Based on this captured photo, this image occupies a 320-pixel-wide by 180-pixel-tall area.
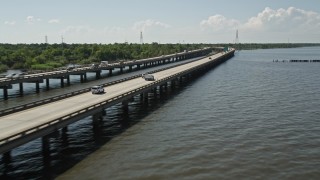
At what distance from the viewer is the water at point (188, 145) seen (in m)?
32.8

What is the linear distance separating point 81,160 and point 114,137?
28.4 feet

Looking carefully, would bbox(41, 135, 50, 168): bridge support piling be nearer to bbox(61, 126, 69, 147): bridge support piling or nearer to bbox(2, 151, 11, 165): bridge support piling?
bbox(2, 151, 11, 165): bridge support piling

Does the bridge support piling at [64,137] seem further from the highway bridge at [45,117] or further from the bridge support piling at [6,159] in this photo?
the bridge support piling at [6,159]

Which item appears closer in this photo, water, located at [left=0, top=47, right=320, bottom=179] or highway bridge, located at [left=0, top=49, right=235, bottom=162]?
highway bridge, located at [left=0, top=49, right=235, bottom=162]

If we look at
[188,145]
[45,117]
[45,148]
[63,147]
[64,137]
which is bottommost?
[188,145]

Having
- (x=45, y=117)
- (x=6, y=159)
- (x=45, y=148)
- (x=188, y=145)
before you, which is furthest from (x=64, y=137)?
(x=188, y=145)

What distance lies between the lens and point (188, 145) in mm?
40438

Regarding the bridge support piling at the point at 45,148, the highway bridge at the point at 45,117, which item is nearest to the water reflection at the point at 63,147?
the bridge support piling at the point at 45,148

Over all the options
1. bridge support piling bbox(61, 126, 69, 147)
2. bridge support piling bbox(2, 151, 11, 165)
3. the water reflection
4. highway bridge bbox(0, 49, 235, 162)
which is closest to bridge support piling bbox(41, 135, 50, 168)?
the water reflection

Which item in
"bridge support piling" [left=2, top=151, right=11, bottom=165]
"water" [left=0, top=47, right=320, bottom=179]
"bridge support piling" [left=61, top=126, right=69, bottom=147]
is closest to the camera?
"water" [left=0, top=47, right=320, bottom=179]

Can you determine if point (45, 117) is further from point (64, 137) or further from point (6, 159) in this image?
point (6, 159)

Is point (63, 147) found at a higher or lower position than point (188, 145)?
higher

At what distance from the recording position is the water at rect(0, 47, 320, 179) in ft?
108

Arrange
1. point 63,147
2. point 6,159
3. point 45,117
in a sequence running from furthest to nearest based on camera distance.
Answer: point 45,117, point 63,147, point 6,159
